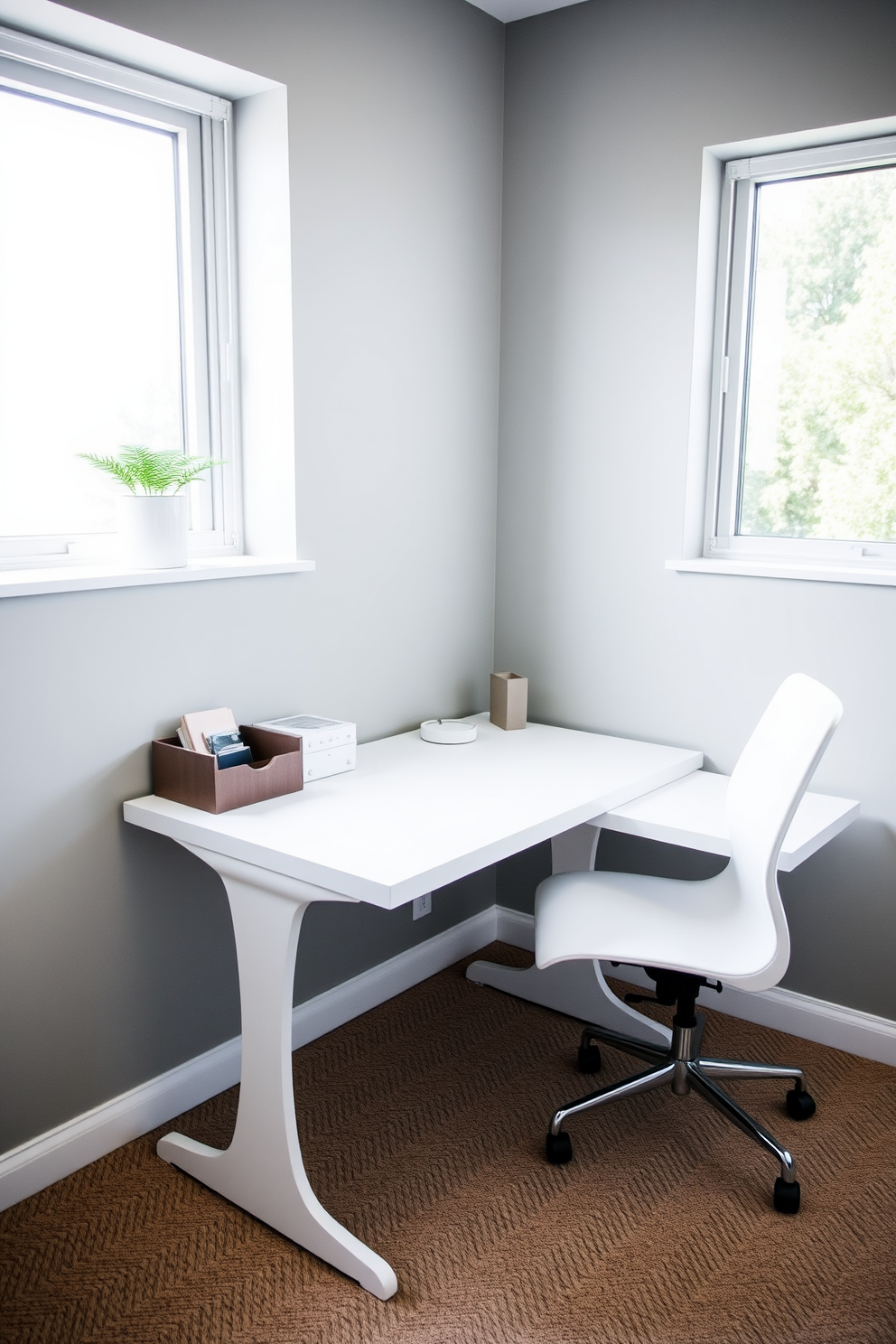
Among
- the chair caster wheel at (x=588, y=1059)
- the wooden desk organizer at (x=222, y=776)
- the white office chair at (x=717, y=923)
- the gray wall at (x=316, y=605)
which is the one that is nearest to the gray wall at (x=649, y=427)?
the gray wall at (x=316, y=605)

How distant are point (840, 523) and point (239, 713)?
150 cm

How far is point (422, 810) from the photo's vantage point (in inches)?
82.7

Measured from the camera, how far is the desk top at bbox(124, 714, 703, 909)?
1.79 metres

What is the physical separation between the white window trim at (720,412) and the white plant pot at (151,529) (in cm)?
125

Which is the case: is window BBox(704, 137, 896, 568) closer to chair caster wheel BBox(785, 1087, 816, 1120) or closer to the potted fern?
chair caster wheel BBox(785, 1087, 816, 1120)

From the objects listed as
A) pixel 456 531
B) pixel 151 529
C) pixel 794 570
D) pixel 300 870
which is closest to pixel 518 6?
pixel 456 531

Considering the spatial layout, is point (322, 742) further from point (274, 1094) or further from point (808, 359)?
point (808, 359)

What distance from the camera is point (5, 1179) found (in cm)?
197

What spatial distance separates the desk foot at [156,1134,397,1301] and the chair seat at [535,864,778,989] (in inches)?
22.7

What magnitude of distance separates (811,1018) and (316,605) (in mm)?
1577

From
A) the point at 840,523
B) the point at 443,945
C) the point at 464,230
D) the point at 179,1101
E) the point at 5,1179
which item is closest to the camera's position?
the point at 5,1179

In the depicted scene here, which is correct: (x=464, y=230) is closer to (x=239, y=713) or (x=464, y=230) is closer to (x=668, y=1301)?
(x=239, y=713)

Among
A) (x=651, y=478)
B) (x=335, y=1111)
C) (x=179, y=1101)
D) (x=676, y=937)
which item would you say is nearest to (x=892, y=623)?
(x=651, y=478)

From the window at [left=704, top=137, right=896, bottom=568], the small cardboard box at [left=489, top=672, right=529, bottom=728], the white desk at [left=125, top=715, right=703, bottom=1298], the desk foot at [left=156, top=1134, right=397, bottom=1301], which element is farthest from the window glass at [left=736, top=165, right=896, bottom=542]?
the desk foot at [left=156, top=1134, right=397, bottom=1301]
